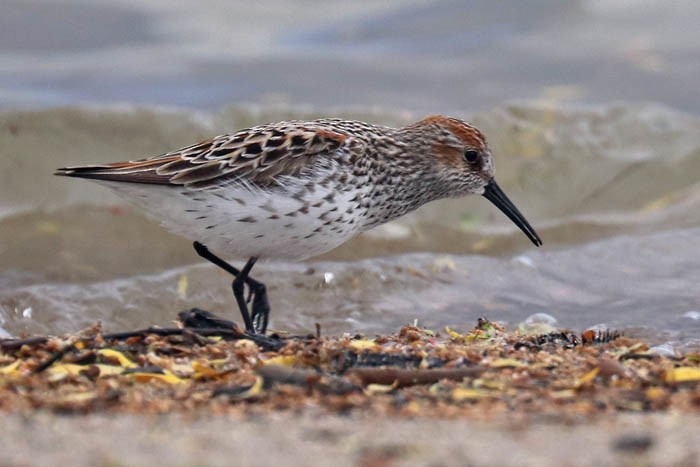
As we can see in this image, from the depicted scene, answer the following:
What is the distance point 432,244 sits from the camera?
35.2 feet

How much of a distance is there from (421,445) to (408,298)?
578 cm

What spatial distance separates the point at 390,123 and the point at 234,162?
290 inches

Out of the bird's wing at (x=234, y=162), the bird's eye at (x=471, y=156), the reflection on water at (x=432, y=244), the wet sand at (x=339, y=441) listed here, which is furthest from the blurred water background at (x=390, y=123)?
the wet sand at (x=339, y=441)

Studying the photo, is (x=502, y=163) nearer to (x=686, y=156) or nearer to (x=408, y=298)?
(x=686, y=156)

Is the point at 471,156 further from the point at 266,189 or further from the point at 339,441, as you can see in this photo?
the point at 339,441

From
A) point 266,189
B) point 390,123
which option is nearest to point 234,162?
point 266,189

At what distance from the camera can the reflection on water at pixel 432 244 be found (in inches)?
341

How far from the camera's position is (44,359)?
4.72 m

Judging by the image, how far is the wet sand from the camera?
10.1 feet

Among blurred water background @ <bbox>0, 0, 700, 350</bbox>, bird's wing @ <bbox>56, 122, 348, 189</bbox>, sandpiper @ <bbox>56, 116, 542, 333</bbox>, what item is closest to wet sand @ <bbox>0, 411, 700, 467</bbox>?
sandpiper @ <bbox>56, 116, 542, 333</bbox>

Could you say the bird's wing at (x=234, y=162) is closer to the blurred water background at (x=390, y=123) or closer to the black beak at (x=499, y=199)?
the black beak at (x=499, y=199)

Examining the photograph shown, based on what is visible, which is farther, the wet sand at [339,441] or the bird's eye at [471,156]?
the bird's eye at [471,156]

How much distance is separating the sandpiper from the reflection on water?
1906 millimetres

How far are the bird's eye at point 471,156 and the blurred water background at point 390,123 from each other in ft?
4.61
